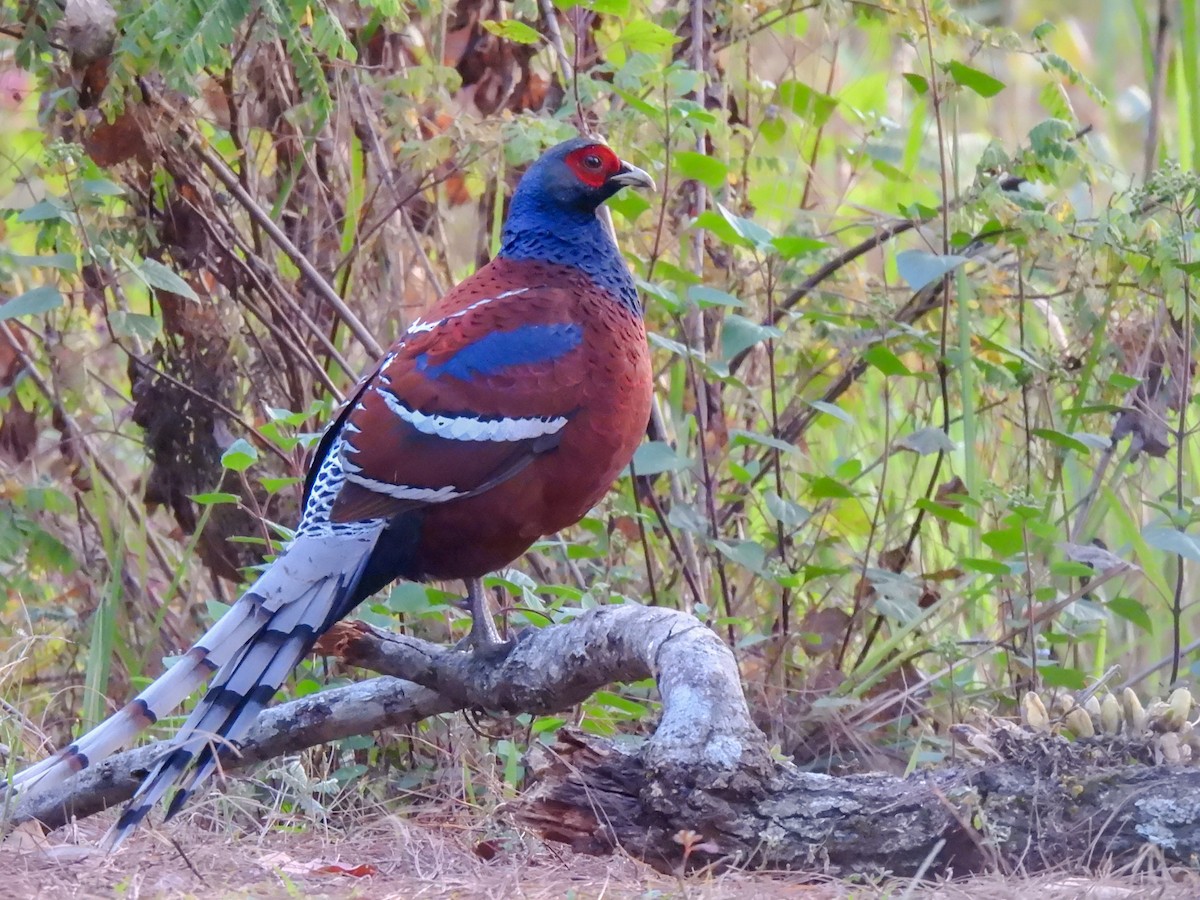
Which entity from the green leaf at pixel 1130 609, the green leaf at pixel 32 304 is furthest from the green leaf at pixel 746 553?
the green leaf at pixel 32 304

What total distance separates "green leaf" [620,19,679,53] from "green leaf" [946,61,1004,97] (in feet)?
2.77

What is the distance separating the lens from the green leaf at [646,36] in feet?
12.6

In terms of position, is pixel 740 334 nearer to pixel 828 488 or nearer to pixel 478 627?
pixel 828 488

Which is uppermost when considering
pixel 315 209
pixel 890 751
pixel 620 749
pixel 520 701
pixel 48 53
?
pixel 48 53

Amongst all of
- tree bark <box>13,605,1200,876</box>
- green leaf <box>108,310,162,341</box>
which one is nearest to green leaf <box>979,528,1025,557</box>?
tree bark <box>13,605,1200,876</box>

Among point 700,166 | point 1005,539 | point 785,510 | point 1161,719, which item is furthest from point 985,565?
point 700,166

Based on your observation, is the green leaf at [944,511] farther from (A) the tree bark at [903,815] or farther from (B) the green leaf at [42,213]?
(B) the green leaf at [42,213]

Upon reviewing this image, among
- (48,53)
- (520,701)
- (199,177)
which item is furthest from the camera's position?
(199,177)

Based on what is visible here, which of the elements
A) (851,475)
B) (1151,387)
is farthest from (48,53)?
(1151,387)

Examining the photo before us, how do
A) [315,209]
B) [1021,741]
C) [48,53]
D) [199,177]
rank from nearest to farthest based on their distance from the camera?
[1021,741] → [48,53] → [199,177] → [315,209]

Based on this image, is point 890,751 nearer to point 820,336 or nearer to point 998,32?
point 820,336

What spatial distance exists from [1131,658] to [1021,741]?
2.51 metres

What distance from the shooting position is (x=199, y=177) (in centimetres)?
453

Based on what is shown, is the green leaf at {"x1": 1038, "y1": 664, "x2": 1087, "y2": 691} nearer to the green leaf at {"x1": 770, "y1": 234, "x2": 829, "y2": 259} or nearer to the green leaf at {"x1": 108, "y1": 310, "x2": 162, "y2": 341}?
the green leaf at {"x1": 770, "y1": 234, "x2": 829, "y2": 259}
